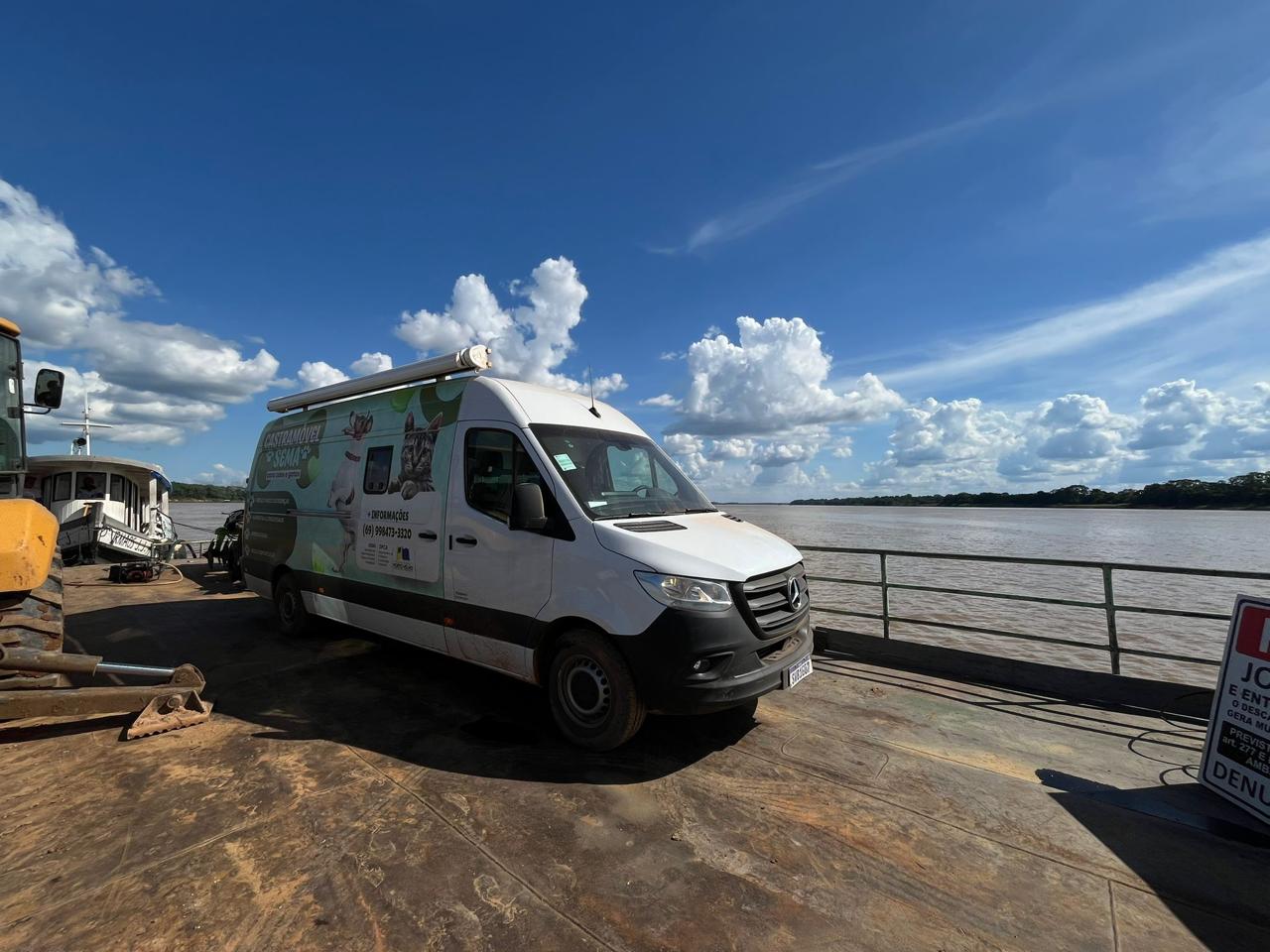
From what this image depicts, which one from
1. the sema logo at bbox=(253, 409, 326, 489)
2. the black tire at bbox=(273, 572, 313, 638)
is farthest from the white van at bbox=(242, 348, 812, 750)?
the black tire at bbox=(273, 572, 313, 638)

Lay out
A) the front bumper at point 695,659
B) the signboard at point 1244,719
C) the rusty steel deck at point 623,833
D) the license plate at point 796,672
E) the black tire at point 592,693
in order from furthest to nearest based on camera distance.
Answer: the license plate at point 796,672 → the black tire at point 592,693 → the front bumper at point 695,659 → the signboard at point 1244,719 → the rusty steel deck at point 623,833

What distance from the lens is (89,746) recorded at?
380 cm

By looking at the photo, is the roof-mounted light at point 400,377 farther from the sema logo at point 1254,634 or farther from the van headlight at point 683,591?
the sema logo at point 1254,634

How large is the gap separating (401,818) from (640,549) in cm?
195

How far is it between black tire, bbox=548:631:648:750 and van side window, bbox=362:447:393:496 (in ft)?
8.52

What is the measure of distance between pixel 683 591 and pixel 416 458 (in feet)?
9.54

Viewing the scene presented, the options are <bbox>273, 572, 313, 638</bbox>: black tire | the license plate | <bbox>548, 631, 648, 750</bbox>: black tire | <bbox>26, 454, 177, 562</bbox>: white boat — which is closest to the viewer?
<bbox>548, 631, 648, 750</bbox>: black tire

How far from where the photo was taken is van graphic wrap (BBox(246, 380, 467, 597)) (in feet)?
15.8

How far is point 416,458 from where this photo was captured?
4992mm

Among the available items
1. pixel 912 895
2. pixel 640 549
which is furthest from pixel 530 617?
pixel 912 895

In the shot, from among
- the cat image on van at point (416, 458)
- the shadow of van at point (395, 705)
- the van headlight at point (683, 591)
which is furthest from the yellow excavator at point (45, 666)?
the van headlight at point (683, 591)

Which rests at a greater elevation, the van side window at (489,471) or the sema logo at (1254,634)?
the van side window at (489,471)

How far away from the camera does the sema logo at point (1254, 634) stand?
339 centimetres

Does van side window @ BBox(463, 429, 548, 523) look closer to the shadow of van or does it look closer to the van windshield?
the van windshield
